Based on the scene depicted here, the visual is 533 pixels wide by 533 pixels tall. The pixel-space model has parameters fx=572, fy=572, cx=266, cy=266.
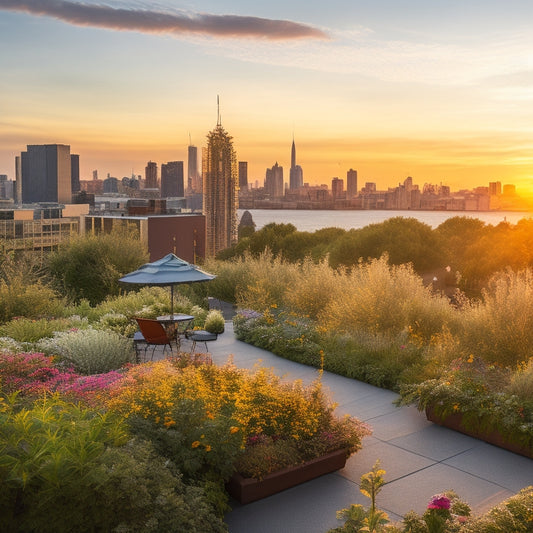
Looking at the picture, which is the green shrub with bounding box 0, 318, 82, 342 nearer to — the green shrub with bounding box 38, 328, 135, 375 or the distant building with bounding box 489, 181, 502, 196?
the green shrub with bounding box 38, 328, 135, 375

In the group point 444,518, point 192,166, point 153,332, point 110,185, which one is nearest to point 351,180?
point 153,332

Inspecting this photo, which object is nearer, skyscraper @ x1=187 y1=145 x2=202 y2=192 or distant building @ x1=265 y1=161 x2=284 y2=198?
distant building @ x1=265 y1=161 x2=284 y2=198

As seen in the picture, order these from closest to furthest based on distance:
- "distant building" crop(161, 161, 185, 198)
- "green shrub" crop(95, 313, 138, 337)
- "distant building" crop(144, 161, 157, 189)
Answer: "green shrub" crop(95, 313, 138, 337) < "distant building" crop(161, 161, 185, 198) < "distant building" crop(144, 161, 157, 189)

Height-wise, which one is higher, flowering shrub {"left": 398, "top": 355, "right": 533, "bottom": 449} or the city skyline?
the city skyline

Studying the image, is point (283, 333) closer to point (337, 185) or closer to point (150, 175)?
point (337, 185)

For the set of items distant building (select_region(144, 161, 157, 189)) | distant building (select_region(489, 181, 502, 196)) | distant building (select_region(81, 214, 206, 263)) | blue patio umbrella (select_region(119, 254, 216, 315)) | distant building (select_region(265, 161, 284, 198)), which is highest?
distant building (select_region(144, 161, 157, 189))

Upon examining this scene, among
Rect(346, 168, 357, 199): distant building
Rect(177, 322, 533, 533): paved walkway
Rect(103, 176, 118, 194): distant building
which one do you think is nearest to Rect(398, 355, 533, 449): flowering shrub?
Rect(177, 322, 533, 533): paved walkway

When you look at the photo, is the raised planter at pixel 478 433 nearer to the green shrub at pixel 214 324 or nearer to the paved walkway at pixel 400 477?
the paved walkway at pixel 400 477

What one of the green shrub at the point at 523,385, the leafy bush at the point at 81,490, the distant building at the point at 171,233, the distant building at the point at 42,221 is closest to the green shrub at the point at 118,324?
the green shrub at the point at 523,385
